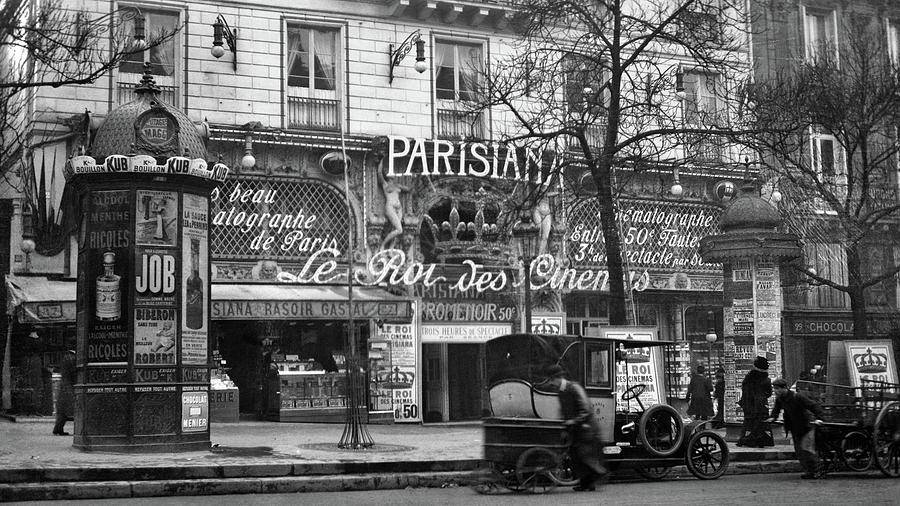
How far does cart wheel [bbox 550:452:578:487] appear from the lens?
45.6 ft

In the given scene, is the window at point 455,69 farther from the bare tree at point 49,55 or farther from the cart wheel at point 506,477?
the cart wheel at point 506,477

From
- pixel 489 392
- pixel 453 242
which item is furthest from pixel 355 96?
pixel 489 392

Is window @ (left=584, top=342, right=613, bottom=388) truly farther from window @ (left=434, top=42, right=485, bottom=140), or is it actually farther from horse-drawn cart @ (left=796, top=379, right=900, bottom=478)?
window @ (left=434, top=42, right=485, bottom=140)

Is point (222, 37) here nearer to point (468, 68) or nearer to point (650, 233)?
point (468, 68)

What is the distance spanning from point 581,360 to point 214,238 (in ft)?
42.4

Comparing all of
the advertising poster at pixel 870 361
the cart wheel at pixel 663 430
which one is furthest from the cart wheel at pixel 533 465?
the advertising poster at pixel 870 361

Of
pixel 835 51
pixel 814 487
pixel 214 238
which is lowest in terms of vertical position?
pixel 814 487

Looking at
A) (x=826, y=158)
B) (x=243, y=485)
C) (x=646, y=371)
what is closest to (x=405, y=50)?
(x=646, y=371)

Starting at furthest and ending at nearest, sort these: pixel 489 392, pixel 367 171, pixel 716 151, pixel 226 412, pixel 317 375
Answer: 1. pixel 716 151
2. pixel 367 171
3. pixel 317 375
4. pixel 226 412
5. pixel 489 392

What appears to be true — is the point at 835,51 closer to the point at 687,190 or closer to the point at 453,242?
the point at 687,190

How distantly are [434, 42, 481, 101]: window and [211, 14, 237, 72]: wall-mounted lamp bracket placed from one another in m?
5.25

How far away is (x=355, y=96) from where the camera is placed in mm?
26906

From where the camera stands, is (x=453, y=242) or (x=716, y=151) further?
(x=716, y=151)

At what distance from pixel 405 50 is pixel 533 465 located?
15.5 m
